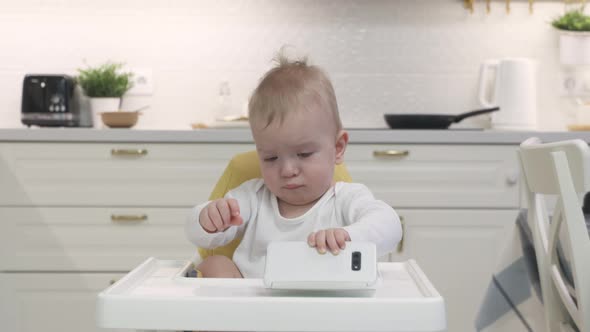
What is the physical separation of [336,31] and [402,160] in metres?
0.78

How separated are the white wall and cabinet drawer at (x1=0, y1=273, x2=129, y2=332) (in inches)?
30.2

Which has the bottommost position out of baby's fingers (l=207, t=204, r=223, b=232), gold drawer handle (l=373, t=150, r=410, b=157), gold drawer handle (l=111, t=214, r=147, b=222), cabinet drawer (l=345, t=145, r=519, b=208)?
gold drawer handle (l=111, t=214, r=147, b=222)

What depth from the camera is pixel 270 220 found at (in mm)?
1347

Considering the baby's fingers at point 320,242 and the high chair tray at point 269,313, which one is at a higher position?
the baby's fingers at point 320,242

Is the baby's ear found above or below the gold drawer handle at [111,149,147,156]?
above

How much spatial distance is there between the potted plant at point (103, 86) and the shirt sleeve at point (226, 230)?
174cm

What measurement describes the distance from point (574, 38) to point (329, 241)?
2411mm

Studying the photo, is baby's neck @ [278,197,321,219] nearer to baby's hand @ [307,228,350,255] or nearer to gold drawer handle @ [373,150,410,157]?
baby's hand @ [307,228,350,255]

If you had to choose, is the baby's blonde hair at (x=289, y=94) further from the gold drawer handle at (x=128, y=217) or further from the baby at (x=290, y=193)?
the gold drawer handle at (x=128, y=217)

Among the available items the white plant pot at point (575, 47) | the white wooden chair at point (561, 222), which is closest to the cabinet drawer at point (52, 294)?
the white wooden chair at point (561, 222)

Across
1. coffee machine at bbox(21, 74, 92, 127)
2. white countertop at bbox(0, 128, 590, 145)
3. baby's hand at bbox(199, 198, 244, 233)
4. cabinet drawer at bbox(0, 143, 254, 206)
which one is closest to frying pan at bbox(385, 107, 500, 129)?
white countertop at bbox(0, 128, 590, 145)

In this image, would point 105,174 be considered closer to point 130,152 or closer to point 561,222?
point 130,152

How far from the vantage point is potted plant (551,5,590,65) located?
3031 mm

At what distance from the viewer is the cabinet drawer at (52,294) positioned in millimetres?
2615
